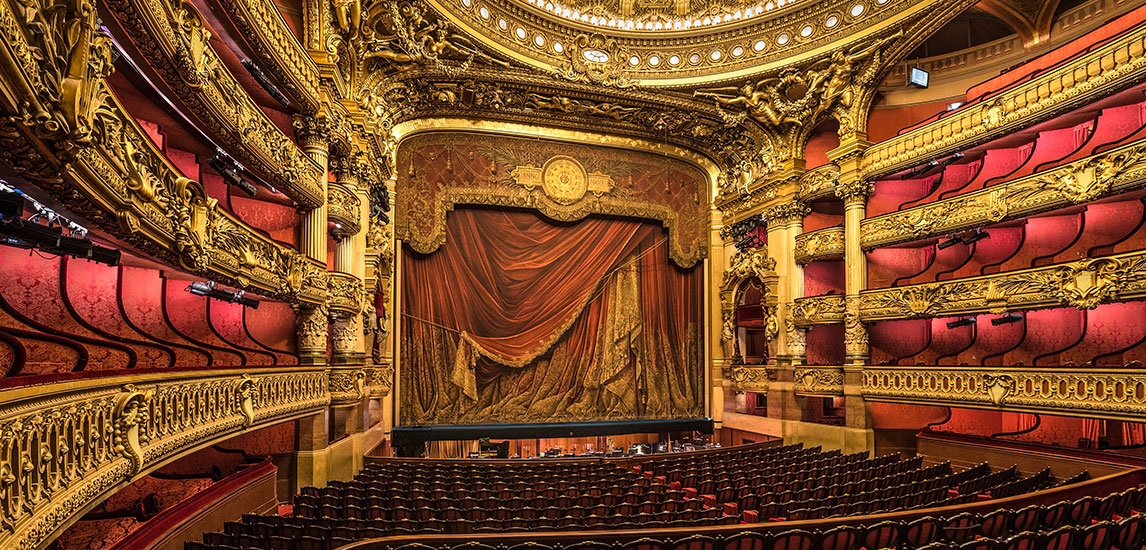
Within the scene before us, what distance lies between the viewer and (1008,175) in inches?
522

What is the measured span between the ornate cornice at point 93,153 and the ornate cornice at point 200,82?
1.14 metres

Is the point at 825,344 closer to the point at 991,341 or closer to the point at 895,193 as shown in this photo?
the point at 991,341

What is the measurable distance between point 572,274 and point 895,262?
28.4ft

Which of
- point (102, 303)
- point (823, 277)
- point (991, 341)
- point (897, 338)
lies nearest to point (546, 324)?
point (823, 277)

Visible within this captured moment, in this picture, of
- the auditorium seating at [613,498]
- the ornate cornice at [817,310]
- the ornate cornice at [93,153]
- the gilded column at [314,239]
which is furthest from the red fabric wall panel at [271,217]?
the ornate cornice at [817,310]

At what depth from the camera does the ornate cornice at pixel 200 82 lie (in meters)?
5.89

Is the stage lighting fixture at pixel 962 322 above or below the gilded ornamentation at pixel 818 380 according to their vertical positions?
above

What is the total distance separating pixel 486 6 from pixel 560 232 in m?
6.71

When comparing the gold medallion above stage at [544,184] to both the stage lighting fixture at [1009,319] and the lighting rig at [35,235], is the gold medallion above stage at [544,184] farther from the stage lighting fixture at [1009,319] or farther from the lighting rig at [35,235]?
the lighting rig at [35,235]

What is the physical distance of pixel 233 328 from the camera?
10336 millimetres

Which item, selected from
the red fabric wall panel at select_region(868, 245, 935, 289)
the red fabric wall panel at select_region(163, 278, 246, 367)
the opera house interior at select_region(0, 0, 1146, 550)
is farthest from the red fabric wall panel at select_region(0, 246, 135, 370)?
the red fabric wall panel at select_region(868, 245, 935, 289)

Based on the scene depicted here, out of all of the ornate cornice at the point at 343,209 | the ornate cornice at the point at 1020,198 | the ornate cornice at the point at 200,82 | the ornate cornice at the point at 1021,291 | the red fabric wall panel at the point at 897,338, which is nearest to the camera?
the ornate cornice at the point at 200,82

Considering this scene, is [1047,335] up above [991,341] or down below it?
above

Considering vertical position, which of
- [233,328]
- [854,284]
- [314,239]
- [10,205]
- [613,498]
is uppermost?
[314,239]
